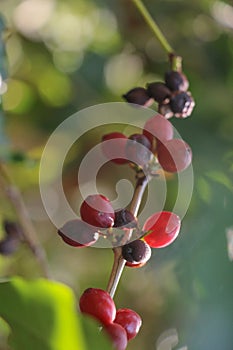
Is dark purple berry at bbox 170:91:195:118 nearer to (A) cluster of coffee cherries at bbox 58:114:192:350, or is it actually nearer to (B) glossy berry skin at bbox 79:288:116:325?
(A) cluster of coffee cherries at bbox 58:114:192:350

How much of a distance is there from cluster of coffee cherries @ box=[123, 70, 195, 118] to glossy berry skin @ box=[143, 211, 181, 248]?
0.10 meters

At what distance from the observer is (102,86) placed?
123 centimetres

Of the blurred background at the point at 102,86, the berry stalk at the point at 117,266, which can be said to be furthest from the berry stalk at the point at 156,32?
the blurred background at the point at 102,86

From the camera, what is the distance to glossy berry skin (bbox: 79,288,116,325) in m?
0.49

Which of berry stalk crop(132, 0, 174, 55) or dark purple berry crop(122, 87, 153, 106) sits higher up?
berry stalk crop(132, 0, 174, 55)

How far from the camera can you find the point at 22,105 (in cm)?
124

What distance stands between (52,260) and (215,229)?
1.78 ft

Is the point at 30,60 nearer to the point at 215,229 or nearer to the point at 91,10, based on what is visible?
the point at 91,10

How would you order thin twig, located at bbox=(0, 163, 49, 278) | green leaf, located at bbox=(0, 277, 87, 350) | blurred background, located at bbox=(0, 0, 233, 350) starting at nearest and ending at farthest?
green leaf, located at bbox=(0, 277, 87, 350) < thin twig, located at bbox=(0, 163, 49, 278) < blurred background, located at bbox=(0, 0, 233, 350)

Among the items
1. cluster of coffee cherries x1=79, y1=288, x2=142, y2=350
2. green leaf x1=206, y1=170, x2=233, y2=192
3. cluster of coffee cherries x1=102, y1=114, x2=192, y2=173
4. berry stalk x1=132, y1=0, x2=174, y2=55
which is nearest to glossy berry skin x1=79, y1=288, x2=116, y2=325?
cluster of coffee cherries x1=79, y1=288, x2=142, y2=350

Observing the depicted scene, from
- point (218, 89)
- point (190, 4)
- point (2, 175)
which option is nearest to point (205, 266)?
point (2, 175)

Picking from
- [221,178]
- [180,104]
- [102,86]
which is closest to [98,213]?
[180,104]

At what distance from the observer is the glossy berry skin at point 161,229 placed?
0.54 m

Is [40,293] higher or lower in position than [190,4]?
higher
